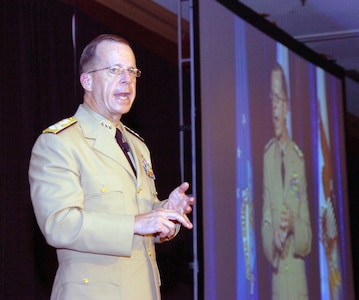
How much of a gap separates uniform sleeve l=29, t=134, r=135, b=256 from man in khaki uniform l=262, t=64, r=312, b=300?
2795mm

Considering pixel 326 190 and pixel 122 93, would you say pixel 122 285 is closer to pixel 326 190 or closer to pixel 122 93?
pixel 122 93

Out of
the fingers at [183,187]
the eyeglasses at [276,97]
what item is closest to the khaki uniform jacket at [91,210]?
the fingers at [183,187]

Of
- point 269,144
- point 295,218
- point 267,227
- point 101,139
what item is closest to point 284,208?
point 295,218

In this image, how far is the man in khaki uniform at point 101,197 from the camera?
202cm

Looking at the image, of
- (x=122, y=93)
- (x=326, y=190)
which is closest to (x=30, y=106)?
(x=122, y=93)

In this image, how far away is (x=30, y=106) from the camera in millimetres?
4051

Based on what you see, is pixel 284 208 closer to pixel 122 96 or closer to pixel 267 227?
pixel 267 227

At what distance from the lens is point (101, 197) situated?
7.03 ft

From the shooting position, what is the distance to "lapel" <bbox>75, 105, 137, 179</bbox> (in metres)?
2.20

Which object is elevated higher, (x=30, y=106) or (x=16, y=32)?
(x=16, y=32)

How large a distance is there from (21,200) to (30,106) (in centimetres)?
52

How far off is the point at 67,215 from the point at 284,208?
10.6 feet

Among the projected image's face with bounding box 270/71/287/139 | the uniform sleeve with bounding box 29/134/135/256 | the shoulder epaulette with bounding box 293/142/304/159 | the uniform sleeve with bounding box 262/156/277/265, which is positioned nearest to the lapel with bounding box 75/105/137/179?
the uniform sleeve with bounding box 29/134/135/256

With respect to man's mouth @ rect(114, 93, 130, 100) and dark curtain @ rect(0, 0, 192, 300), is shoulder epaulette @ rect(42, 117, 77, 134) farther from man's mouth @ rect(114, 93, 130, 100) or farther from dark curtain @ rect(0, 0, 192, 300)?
dark curtain @ rect(0, 0, 192, 300)
